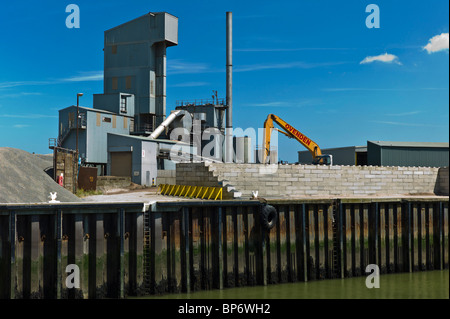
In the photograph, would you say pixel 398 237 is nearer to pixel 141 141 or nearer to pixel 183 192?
pixel 183 192

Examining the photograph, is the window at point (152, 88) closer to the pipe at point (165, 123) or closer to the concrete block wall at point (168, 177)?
the pipe at point (165, 123)

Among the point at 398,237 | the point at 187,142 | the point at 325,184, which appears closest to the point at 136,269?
the point at 398,237

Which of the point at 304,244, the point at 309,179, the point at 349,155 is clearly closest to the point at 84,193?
the point at 309,179

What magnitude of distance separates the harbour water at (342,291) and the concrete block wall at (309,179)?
11.7m

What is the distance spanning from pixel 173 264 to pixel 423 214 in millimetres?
11137

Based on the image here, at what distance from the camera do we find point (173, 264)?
13.1 metres

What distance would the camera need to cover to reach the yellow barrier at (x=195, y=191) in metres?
24.7

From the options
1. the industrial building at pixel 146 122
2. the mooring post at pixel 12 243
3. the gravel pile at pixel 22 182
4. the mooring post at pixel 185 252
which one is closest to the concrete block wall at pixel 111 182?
the industrial building at pixel 146 122

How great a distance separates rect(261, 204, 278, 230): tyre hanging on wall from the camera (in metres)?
14.0

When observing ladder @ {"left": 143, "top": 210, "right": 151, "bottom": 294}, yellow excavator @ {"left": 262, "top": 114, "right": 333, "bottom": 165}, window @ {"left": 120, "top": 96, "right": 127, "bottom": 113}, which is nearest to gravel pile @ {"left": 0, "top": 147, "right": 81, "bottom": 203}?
ladder @ {"left": 143, "top": 210, "right": 151, "bottom": 294}

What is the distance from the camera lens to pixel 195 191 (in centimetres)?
2683

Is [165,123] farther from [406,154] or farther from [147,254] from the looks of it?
[147,254]
